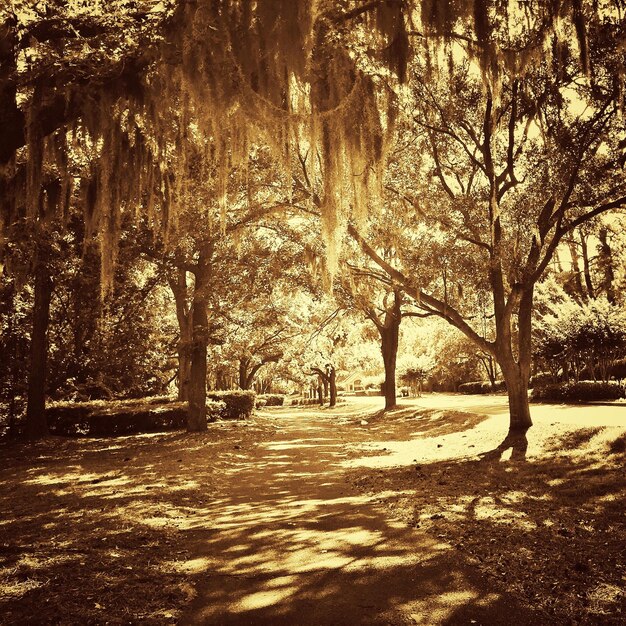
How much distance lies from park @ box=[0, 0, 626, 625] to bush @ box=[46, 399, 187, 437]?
834 mm

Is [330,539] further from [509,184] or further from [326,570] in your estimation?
[509,184]

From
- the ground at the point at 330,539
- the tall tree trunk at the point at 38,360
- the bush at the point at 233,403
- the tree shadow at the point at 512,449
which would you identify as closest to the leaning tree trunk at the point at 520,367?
the tree shadow at the point at 512,449

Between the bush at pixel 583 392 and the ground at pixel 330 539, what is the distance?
30.3 ft

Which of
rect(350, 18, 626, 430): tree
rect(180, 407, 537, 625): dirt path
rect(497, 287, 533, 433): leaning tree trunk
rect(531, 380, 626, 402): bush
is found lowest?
rect(180, 407, 537, 625): dirt path

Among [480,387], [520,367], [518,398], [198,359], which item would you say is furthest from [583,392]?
[480,387]

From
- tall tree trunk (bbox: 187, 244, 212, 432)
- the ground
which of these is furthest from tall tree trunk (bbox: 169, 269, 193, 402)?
the ground

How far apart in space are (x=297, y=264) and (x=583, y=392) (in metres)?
12.2

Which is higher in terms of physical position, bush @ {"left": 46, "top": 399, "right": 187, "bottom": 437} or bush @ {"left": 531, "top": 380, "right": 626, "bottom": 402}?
bush @ {"left": 531, "top": 380, "right": 626, "bottom": 402}

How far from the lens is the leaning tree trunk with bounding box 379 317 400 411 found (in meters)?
24.3

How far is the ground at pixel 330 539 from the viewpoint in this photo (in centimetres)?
331

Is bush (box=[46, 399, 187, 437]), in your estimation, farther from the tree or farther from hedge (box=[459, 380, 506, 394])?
hedge (box=[459, 380, 506, 394])

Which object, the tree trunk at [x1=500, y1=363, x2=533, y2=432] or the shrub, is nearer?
the tree trunk at [x1=500, y1=363, x2=533, y2=432]

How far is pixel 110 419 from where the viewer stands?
18094 millimetres

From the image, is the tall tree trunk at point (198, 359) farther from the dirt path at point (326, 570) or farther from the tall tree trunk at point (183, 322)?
the dirt path at point (326, 570)
